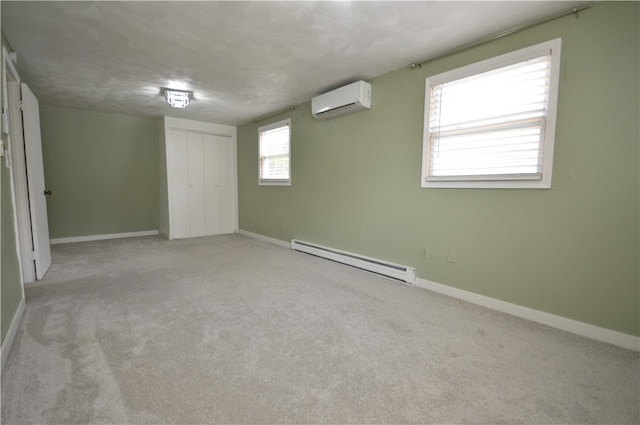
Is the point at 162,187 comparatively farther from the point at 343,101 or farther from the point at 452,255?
the point at 452,255

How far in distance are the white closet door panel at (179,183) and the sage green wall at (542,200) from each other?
11.0 ft

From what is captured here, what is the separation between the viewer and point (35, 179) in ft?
10.4

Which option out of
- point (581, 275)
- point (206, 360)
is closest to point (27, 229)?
point (206, 360)

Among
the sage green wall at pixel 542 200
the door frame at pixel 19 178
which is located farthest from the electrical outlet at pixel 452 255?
the door frame at pixel 19 178

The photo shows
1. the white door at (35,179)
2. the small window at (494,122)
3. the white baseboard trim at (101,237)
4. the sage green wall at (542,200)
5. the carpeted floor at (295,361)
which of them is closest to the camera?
the carpeted floor at (295,361)

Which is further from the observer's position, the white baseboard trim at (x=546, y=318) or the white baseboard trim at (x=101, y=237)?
the white baseboard trim at (x=101, y=237)

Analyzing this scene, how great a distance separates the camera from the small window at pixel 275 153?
484cm

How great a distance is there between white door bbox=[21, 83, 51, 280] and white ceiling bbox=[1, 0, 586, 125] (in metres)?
0.42

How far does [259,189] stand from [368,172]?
2748 millimetres

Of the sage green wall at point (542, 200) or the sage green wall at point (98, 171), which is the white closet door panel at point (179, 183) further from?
the sage green wall at point (542, 200)

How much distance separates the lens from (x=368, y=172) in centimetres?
350

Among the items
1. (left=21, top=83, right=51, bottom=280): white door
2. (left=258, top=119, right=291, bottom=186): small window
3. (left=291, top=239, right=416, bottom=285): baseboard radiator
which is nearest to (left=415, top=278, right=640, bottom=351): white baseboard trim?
(left=291, top=239, right=416, bottom=285): baseboard radiator

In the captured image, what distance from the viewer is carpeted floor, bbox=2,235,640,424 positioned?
1.37m

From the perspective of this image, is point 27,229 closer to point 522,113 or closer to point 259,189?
point 259,189
